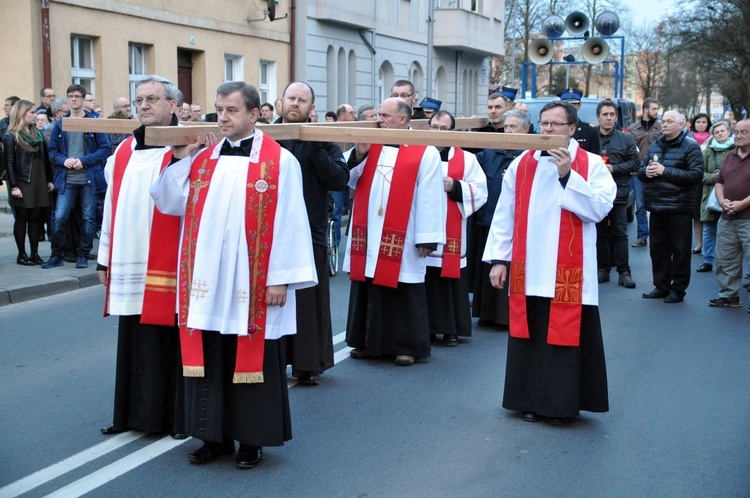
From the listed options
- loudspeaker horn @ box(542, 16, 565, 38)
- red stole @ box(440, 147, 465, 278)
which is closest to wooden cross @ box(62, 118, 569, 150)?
red stole @ box(440, 147, 465, 278)

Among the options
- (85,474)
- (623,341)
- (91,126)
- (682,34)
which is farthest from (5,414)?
(682,34)

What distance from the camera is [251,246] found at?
201 inches

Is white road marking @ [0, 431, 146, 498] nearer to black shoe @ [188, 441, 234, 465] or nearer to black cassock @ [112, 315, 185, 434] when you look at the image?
black cassock @ [112, 315, 185, 434]

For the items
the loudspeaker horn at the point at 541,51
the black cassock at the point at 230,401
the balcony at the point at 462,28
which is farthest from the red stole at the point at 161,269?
the balcony at the point at 462,28

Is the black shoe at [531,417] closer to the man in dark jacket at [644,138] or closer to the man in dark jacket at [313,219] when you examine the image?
the man in dark jacket at [313,219]

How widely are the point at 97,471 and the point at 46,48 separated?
12766mm

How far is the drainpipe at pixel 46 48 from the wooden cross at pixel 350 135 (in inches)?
451

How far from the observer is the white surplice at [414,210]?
7.84 meters

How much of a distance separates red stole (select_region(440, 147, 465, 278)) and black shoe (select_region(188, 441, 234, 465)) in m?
3.46

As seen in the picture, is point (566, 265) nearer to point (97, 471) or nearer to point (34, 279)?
point (97, 471)

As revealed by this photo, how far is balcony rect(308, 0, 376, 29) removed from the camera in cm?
2652

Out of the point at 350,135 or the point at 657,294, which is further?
the point at 657,294

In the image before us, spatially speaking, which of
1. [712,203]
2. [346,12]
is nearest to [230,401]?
[712,203]

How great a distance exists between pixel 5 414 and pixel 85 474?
135 cm
